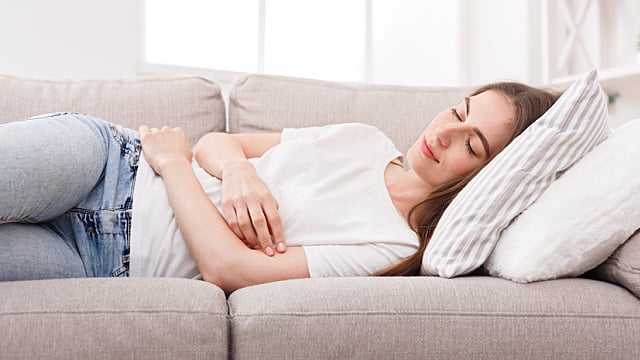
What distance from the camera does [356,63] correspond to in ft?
11.6

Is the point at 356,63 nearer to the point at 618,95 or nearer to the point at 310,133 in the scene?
the point at 618,95

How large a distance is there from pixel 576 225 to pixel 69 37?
216cm

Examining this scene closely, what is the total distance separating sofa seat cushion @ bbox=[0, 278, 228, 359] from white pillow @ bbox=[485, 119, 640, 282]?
0.51 metres

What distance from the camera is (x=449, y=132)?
1.39 metres

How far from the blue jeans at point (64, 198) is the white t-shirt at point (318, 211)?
0.04m

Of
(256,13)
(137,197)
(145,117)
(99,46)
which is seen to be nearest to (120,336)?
(137,197)

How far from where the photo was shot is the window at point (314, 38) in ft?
10.4

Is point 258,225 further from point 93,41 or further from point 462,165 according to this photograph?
point 93,41

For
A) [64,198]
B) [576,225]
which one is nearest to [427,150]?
[576,225]

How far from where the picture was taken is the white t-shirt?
4.29 feet

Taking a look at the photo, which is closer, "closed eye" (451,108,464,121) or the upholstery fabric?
the upholstery fabric

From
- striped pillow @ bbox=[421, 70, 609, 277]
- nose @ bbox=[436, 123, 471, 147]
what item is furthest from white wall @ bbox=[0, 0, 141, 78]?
striped pillow @ bbox=[421, 70, 609, 277]

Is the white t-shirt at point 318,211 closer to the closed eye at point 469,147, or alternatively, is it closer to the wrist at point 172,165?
the wrist at point 172,165

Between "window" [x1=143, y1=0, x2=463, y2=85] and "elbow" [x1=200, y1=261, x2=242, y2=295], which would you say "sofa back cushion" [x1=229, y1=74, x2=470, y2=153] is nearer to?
"elbow" [x1=200, y1=261, x2=242, y2=295]
